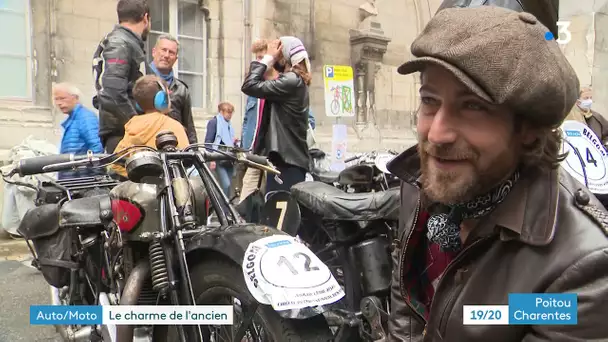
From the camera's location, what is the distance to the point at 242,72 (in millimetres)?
8797

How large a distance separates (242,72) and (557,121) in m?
7.92

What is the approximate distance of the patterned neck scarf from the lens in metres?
1.25

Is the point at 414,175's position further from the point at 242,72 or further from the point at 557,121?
the point at 242,72

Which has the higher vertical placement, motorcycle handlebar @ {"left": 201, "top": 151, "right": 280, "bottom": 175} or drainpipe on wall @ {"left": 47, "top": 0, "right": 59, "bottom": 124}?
drainpipe on wall @ {"left": 47, "top": 0, "right": 59, "bottom": 124}

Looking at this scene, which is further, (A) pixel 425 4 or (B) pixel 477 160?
(A) pixel 425 4

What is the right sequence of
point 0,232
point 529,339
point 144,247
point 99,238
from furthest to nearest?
1. point 0,232
2. point 99,238
3. point 144,247
4. point 529,339

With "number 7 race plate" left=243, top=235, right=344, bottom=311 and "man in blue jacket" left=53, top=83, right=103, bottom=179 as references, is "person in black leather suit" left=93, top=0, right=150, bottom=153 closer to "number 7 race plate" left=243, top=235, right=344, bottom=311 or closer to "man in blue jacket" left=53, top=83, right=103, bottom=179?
"man in blue jacket" left=53, top=83, right=103, bottom=179

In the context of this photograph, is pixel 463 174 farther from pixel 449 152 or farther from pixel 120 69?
pixel 120 69

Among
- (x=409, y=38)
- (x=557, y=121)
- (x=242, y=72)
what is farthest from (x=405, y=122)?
(x=557, y=121)

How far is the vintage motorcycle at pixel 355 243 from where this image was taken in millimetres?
2732

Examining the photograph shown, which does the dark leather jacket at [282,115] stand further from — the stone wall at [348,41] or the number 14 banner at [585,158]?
the stone wall at [348,41]

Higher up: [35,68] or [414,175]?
[35,68]
